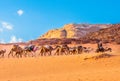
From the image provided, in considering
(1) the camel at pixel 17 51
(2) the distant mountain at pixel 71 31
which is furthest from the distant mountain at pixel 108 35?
(1) the camel at pixel 17 51

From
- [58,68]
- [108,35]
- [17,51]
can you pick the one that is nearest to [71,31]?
[108,35]

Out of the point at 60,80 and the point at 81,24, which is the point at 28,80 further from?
the point at 81,24

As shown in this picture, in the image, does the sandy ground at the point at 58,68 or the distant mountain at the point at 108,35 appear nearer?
the sandy ground at the point at 58,68

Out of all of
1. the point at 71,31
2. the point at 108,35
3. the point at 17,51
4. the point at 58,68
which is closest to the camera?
the point at 58,68

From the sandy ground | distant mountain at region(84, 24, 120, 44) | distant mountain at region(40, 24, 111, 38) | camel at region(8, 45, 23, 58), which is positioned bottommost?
the sandy ground

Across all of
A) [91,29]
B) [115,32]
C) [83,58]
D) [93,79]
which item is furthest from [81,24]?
[93,79]

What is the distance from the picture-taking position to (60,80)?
2178 centimetres

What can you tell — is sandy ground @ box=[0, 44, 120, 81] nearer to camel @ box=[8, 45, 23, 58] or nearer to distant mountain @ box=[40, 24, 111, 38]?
camel @ box=[8, 45, 23, 58]

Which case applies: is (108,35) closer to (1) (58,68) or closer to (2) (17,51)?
(2) (17,51)

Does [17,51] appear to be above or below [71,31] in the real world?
below

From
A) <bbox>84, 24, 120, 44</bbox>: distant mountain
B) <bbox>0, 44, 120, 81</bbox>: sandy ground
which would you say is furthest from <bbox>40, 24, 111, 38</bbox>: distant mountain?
<bbox>0, 44, 120, 81</bbox>: sandy ground

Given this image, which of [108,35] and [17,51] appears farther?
[108,35]

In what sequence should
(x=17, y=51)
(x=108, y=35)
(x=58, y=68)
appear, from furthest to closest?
(x=108, y=35) → (x=17, y=51) → (x=58, y=68)

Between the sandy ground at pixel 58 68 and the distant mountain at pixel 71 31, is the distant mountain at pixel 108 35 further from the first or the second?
the sandy ground at pixel 58 68
